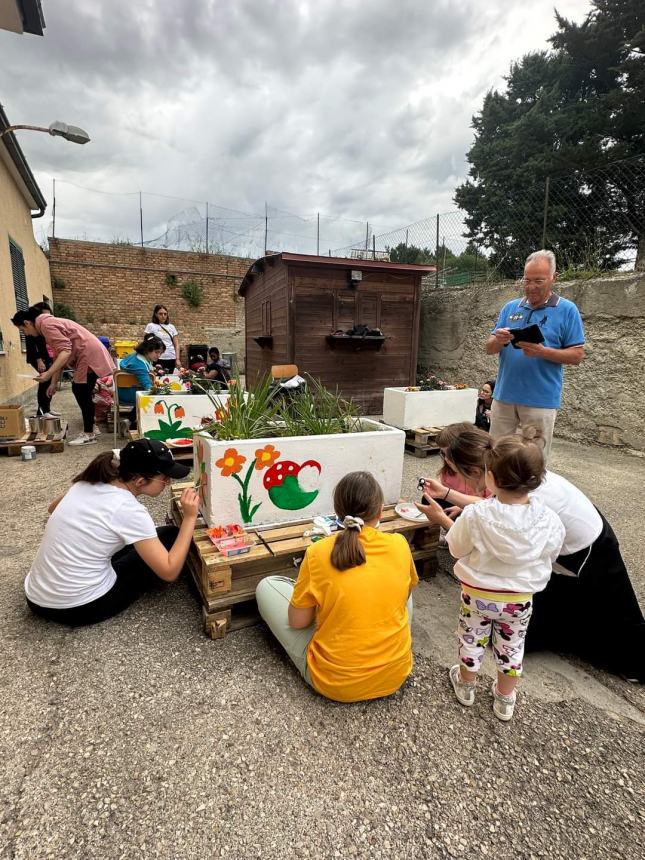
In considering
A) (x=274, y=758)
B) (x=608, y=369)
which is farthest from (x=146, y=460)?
(x=608, y=369)

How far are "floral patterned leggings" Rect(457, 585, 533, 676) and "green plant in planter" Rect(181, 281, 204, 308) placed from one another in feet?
53.6

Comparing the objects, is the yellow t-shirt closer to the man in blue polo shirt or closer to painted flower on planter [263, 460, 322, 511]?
painted flower on planter [263, 460, 322, 511]

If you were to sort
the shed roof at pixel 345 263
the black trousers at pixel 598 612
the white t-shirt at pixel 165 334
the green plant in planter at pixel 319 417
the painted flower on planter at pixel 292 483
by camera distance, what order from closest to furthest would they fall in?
the black trousers at pixel 598 612 < the painted flower on planter at pixel 292 483 < the green plant in planter at pixel 319 417 < the white t-shirt at pixel 165 334 < the shed roof at pixel 345 263

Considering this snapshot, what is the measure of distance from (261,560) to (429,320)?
8.35m

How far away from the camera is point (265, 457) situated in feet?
8.22

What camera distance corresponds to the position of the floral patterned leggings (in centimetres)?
165

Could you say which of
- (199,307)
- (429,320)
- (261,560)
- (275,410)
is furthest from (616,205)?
(199,307)

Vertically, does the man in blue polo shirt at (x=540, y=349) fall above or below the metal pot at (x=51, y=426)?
above

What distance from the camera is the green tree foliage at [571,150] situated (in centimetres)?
725

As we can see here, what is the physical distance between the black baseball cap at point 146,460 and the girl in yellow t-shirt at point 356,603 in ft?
2.85

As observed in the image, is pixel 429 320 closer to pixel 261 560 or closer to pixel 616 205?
pixel 616 205

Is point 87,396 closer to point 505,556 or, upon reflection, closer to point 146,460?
point 146,460

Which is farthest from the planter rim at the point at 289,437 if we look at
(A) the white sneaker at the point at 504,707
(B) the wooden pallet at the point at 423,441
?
(B) the wooden pallet at the point at 423,441

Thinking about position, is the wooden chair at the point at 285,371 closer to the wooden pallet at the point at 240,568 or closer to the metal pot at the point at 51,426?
the wooden pallet at the point at 240,568
